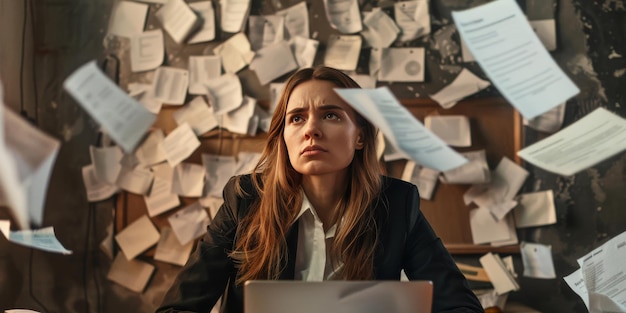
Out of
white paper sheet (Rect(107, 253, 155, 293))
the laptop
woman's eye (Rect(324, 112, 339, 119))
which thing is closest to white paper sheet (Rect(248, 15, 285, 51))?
white paper sheet (Rect(107, 253, 155, 293))

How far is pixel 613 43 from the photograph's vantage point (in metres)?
1.90

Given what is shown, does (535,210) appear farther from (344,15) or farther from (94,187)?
(94,187)

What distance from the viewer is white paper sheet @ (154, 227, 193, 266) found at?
6.56 ft

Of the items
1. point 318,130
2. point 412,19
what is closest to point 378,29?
point 412,19

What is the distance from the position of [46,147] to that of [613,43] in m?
1.51

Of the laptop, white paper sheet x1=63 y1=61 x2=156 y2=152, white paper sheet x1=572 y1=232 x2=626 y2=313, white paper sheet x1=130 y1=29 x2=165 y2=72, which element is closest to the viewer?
the laptop

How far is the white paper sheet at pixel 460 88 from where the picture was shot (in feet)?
6.35

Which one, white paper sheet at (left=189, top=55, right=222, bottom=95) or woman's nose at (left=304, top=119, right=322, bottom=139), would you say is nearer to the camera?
woman's nose at (left=304, top=119, right=322, bottom=139)

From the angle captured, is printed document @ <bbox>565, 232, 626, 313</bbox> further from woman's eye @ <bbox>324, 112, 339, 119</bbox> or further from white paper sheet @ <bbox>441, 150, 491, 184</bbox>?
white paper sheet @ <bbox>441, 150, 491, 184</bbox>

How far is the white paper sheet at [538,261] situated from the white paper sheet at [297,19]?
888mm

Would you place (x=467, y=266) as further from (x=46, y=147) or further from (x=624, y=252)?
(x=46, y=147)

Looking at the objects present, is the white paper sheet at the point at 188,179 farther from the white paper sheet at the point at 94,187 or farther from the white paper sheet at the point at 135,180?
the white paper sheet at the point at 94,187

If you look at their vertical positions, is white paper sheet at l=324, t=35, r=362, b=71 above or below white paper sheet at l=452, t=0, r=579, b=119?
below

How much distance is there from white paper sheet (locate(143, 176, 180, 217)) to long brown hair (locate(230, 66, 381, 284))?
740 millimetres
